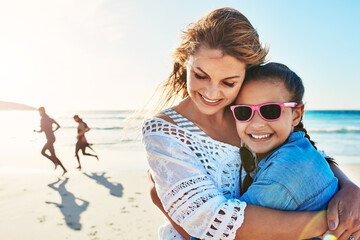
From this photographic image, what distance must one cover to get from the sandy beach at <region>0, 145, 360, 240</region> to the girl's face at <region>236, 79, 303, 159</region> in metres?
3.66

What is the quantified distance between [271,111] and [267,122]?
0.08 meters

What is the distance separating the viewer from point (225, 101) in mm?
2111

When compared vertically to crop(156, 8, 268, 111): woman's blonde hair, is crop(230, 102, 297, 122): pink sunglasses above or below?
below

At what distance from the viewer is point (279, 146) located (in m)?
2.06

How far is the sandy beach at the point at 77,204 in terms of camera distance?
5.28 m

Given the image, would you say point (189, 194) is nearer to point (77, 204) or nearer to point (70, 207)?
point (70, 207)

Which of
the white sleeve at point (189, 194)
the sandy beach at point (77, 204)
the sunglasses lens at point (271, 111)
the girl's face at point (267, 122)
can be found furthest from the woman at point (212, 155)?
the sandy beach at point (77, 204)

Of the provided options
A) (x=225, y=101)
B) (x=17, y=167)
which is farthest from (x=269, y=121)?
(x=17, y=167)

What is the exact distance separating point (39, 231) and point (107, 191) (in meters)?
2.29

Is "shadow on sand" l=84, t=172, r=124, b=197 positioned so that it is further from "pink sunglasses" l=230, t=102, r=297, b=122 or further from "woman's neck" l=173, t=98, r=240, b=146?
"pink sunglasses" l=230, t=102, r=297, b=122

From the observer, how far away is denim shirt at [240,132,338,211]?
163 cm

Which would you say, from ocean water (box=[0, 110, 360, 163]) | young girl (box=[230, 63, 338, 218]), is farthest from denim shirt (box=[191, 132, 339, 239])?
ocean water (box=[0, 110, 360, 163])

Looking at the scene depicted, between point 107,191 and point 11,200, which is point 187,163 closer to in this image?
point 107,191

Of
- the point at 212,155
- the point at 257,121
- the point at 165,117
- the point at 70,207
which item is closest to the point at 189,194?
the point at 212,155
